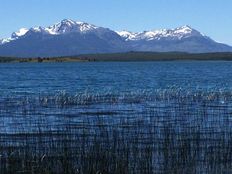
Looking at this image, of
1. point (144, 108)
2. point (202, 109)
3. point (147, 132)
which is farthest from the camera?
point (144, 108)

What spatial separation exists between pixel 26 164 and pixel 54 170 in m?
0.89

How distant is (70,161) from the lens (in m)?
19.3

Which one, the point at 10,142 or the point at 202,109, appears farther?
the point at 202,109

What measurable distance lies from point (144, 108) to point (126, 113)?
9.66 feet

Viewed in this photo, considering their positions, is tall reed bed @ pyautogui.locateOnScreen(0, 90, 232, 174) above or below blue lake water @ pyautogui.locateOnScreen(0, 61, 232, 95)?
above

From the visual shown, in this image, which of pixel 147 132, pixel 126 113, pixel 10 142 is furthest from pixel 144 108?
pixel 10 142

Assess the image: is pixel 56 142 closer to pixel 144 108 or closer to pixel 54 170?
pixel 54 170

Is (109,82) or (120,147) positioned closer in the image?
(120,147)

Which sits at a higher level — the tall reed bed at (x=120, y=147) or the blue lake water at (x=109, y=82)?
the tall reed bed at (x=120, y=147)

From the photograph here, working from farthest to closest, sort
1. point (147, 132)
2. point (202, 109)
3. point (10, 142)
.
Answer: point (202, 109) < point (147, 132) < point (10, 142)

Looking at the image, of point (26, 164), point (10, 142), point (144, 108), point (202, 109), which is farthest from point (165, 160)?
point (144, 108)

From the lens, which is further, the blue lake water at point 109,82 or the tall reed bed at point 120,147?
the blue lake water at point 109,82

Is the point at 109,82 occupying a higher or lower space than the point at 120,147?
lower

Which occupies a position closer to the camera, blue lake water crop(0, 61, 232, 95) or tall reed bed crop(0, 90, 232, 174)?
tall reed bed crop(0, 90, 232, 174)
